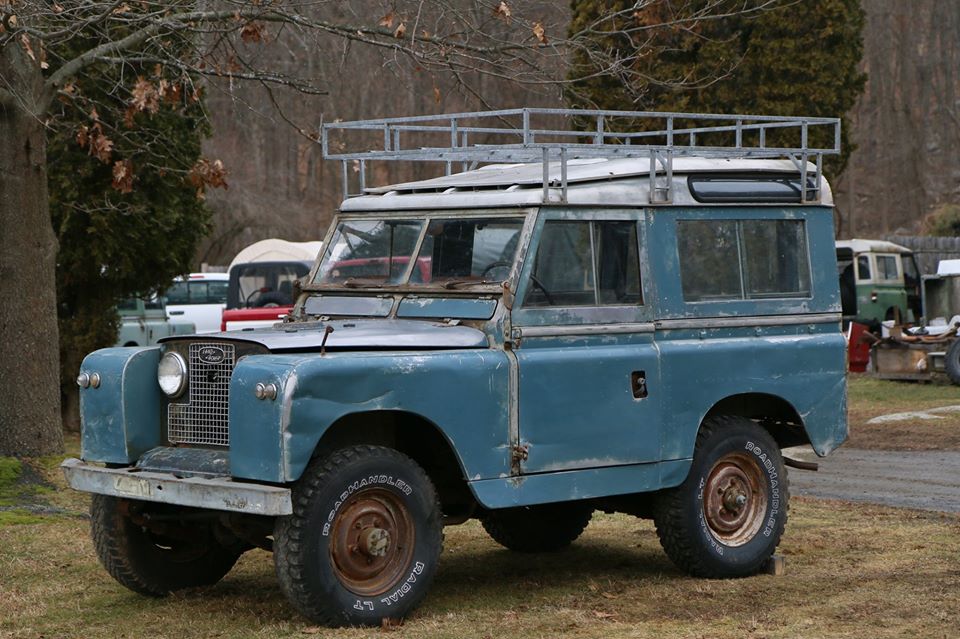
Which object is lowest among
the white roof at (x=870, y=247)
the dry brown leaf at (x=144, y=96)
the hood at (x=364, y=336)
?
the hood at (x=364, y=336)

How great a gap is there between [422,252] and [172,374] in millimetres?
1587

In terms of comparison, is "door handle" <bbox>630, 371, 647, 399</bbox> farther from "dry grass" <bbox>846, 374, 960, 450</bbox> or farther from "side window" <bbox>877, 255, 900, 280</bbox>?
"side window" <bbox>877, 255, 900, 280</bbox>

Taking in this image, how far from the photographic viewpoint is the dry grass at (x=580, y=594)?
723cm

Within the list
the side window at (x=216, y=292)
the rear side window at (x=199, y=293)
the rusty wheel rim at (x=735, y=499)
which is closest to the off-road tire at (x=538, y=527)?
the rusty wheel rim at (x=735, y=499)

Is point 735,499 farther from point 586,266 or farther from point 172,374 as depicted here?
point 172,374

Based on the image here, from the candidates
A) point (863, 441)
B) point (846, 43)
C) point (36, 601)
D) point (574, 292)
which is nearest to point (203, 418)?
point (36, 601)

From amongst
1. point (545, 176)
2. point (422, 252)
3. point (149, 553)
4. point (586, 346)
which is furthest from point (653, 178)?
point (149, 553)

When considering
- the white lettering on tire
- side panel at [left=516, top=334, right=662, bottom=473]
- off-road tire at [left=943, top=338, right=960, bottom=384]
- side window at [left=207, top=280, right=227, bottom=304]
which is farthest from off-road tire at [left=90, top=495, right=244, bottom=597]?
side window at [left=207, top=280, right=227, bottom=304]

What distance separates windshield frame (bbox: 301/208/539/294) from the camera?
7.94m

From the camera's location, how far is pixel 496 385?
7594 millimetres

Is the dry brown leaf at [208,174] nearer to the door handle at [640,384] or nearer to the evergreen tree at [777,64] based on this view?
the door handle at [640,384]

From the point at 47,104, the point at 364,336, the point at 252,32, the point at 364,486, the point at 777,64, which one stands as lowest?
the point at 364,486

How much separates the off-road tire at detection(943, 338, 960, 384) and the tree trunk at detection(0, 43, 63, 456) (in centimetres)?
1341

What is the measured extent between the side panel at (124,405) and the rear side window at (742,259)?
2973 mm
